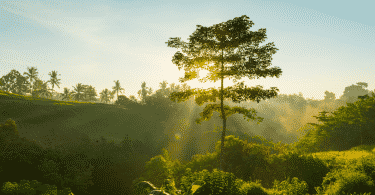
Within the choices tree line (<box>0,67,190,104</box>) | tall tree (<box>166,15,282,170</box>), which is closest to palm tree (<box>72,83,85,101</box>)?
tree line (<box>0,67,190,104</box>)

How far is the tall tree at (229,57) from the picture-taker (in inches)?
451

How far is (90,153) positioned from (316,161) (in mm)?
19386

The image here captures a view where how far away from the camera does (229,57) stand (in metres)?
12.0

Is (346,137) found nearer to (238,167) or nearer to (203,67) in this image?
(238,167)

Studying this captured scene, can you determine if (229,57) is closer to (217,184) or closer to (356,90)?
(217,184)

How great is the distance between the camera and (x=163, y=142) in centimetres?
3862

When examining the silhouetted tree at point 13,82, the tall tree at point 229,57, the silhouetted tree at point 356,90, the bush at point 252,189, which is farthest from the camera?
the silhouetted tree at point 356,90

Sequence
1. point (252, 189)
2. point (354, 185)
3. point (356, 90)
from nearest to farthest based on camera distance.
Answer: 1. point (252, 189)
2. point (354, 185)
3. point (356, 90)

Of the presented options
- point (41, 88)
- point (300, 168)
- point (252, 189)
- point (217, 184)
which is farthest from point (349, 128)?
point (41, 88)

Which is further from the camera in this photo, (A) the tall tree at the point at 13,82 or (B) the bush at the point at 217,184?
(A) the tall tree at the point at 13,82

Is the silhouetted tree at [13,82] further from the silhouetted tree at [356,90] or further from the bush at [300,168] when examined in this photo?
the silhouetted tree at [356,90]

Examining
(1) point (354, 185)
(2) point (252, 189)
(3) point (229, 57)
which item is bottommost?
(1) point (354, 185)

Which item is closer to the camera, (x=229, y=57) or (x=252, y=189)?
(x=252, y=189)

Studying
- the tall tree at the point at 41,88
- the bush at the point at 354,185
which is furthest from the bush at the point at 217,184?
the tall tree at the point at 41,88
